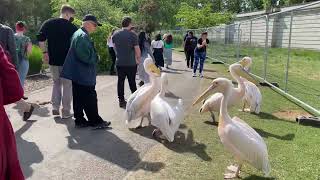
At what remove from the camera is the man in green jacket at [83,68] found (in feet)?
24.9

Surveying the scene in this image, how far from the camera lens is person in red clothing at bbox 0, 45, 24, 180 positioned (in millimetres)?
2975

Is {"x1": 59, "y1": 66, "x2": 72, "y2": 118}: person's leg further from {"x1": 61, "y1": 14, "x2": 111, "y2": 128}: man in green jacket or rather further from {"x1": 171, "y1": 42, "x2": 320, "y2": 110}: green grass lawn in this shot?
{"x1": 171, "y1": 42, "x2": 320, "y2": 110}: green grass lawn

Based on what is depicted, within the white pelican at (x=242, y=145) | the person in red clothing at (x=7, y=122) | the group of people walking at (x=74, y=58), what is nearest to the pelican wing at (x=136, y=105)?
the group of people walking at (x=74, y=58)

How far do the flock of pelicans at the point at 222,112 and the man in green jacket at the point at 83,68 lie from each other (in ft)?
2.35

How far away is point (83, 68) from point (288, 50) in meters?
6.39

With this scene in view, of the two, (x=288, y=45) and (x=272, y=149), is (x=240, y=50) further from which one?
(x=272, y=149)

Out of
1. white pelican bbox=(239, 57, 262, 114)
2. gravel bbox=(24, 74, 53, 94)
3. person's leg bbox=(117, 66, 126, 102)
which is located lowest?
gravel bbox=(24, 74, 53, 94)

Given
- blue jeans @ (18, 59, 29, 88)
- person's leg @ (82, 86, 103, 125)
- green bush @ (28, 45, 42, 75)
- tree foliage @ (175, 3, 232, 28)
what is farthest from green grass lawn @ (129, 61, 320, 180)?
tree foliage @ (175, 3, 232, 28)

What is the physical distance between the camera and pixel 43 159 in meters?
6.29

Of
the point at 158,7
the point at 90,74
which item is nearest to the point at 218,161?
the point at 90,74

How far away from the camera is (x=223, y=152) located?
21.6 feet

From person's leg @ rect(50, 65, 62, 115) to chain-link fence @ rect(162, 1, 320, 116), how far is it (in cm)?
553

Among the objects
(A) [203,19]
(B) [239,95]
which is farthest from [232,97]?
(A) [203,19]

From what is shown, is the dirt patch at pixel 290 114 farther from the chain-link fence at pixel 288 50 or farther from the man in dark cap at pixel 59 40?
the man in dark cap at pixel 59 40
